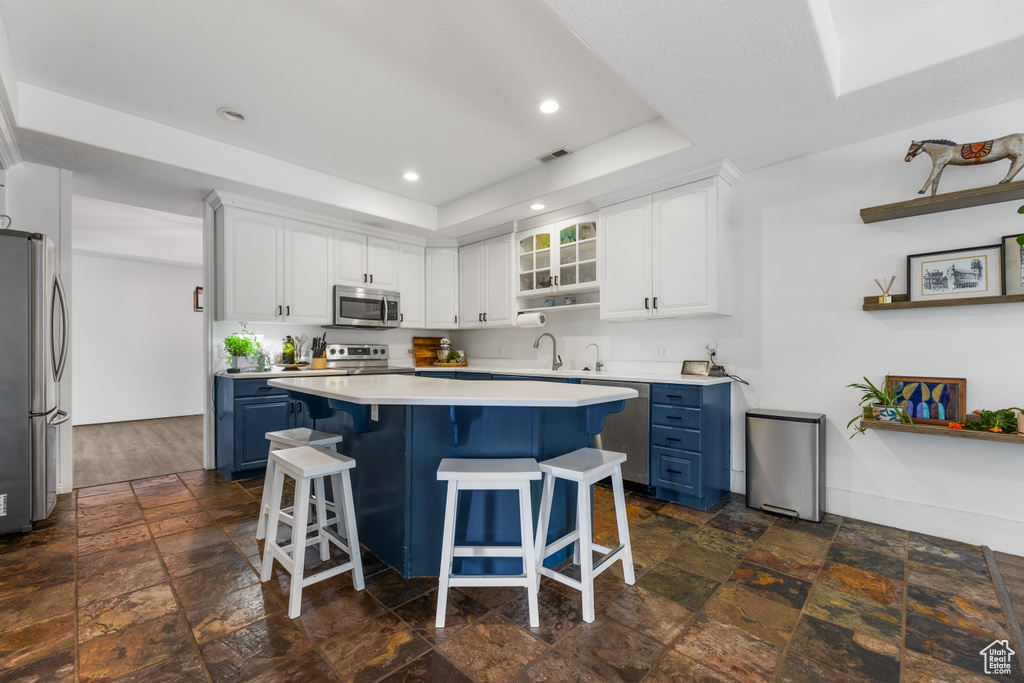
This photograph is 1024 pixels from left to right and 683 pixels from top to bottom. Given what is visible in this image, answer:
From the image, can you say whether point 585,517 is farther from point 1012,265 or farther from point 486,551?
point 1012,265

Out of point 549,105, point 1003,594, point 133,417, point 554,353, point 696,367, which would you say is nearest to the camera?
point 1003,594

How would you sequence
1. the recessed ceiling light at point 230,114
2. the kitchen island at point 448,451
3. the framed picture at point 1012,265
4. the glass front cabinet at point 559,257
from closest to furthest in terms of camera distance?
the kitchen island at point 448,451 → the framed picture at point 1012,265 → the recessed ceiling light at point 230,114 → the glass front cabinet at point 559,257

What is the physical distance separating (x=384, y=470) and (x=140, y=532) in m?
1.75

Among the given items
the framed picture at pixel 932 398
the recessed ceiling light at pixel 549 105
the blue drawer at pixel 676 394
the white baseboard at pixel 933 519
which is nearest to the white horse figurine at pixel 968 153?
the framed picture at pixel 932 398

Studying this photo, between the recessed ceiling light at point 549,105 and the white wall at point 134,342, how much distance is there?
5.77 m

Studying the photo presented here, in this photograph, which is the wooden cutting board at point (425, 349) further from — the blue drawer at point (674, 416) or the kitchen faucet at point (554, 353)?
the blue drawer at point (674, 416)

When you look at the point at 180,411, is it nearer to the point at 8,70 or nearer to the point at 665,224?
the point at 8,70

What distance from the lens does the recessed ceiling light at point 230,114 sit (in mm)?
3070

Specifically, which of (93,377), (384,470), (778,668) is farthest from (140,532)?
(93,377)

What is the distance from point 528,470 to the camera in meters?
1.86

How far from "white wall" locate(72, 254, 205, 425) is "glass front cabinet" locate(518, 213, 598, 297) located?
475cm

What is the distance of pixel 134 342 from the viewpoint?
21.9ft

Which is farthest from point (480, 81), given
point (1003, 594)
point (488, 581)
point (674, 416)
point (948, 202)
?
point (1003, 594)

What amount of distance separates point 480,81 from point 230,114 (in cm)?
179
